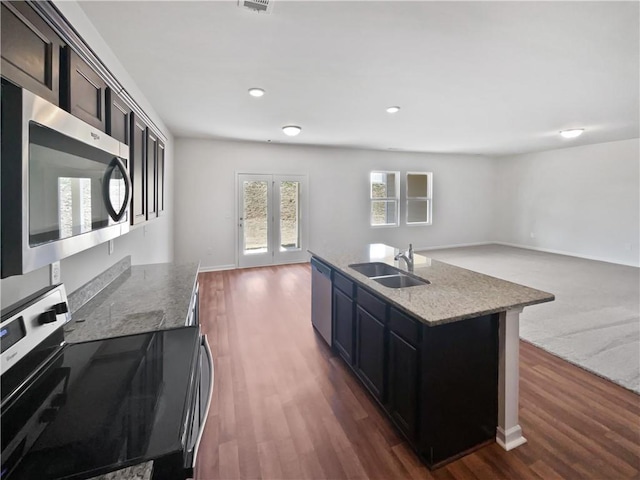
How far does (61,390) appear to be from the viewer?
94cm

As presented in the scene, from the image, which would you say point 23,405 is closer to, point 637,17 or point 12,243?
point 12,243

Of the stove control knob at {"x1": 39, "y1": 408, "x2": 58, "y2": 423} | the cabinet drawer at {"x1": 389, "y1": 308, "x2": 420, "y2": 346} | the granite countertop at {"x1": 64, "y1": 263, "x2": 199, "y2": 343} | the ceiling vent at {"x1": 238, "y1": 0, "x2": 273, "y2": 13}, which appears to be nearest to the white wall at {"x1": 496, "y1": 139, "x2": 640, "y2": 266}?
the cabinet drawer at {"x1": 389, "y1": 308, "x2": 420, "y2": 346}

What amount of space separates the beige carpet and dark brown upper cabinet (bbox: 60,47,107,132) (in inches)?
150

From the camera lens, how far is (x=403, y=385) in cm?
182

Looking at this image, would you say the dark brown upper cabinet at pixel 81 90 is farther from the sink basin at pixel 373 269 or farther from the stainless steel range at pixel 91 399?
the sink basin at pixel 373 269

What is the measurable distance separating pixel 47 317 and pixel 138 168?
4.35 feet

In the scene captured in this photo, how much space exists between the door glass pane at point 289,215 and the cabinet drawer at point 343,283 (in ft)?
13.6

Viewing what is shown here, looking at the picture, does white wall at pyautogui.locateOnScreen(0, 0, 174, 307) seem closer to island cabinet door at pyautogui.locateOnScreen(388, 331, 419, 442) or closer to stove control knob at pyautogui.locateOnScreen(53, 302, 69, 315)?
stove control knob at pyautogui.locateOnScreen(53, 302, 69, 315)

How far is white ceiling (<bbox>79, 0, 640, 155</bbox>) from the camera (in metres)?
2.00

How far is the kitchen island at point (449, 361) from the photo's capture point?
1.66 m

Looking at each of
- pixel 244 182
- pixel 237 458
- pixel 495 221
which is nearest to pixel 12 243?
pixel 237 458

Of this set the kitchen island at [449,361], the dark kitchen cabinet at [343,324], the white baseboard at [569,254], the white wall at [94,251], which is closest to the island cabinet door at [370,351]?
the kitchen island at [449,361]

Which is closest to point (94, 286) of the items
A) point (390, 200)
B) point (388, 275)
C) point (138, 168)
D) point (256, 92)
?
point (138, 168)

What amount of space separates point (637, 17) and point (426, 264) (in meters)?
2.15
